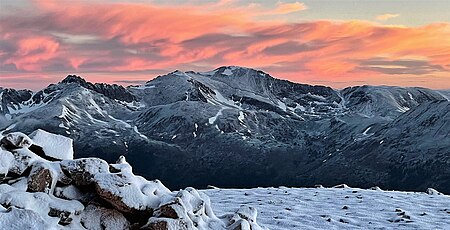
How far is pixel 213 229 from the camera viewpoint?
1428 centimetres

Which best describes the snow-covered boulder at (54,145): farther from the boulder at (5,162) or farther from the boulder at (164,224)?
the boulder at (164,224)

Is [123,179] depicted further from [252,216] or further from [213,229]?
[252,216]

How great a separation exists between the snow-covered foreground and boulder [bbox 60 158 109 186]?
22.9ft

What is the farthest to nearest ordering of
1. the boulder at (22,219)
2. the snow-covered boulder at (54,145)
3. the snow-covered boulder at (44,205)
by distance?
the snow-covered boulder at (54,145)
the snow-covered boulder at (44,205)
the boulder at (22,219)

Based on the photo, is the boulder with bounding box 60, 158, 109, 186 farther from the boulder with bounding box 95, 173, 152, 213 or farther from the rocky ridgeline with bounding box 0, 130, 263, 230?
the boulder with bounding box 95, 173, 152, 213

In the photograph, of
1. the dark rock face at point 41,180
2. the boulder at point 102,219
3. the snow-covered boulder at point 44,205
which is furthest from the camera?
the dark rock face at point 41,180

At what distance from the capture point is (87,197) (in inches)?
541

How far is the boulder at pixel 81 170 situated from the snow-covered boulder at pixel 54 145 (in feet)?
5.22

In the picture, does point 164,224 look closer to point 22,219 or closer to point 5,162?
point 22,219

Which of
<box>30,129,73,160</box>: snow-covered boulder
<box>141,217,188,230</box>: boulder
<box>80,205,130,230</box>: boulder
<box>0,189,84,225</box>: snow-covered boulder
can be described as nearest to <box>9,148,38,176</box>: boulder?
<box>0,189,84,225</box>: snow-covered boulder

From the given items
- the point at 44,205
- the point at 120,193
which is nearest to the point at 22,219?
the point at 44,205

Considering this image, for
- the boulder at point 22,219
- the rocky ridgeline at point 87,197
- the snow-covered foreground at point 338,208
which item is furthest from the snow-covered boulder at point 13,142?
the snow-covered foreground at point 338,208

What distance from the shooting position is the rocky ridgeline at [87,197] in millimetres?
12891

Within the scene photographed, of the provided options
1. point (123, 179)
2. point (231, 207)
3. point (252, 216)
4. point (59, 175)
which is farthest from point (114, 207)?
point (231, 207)
